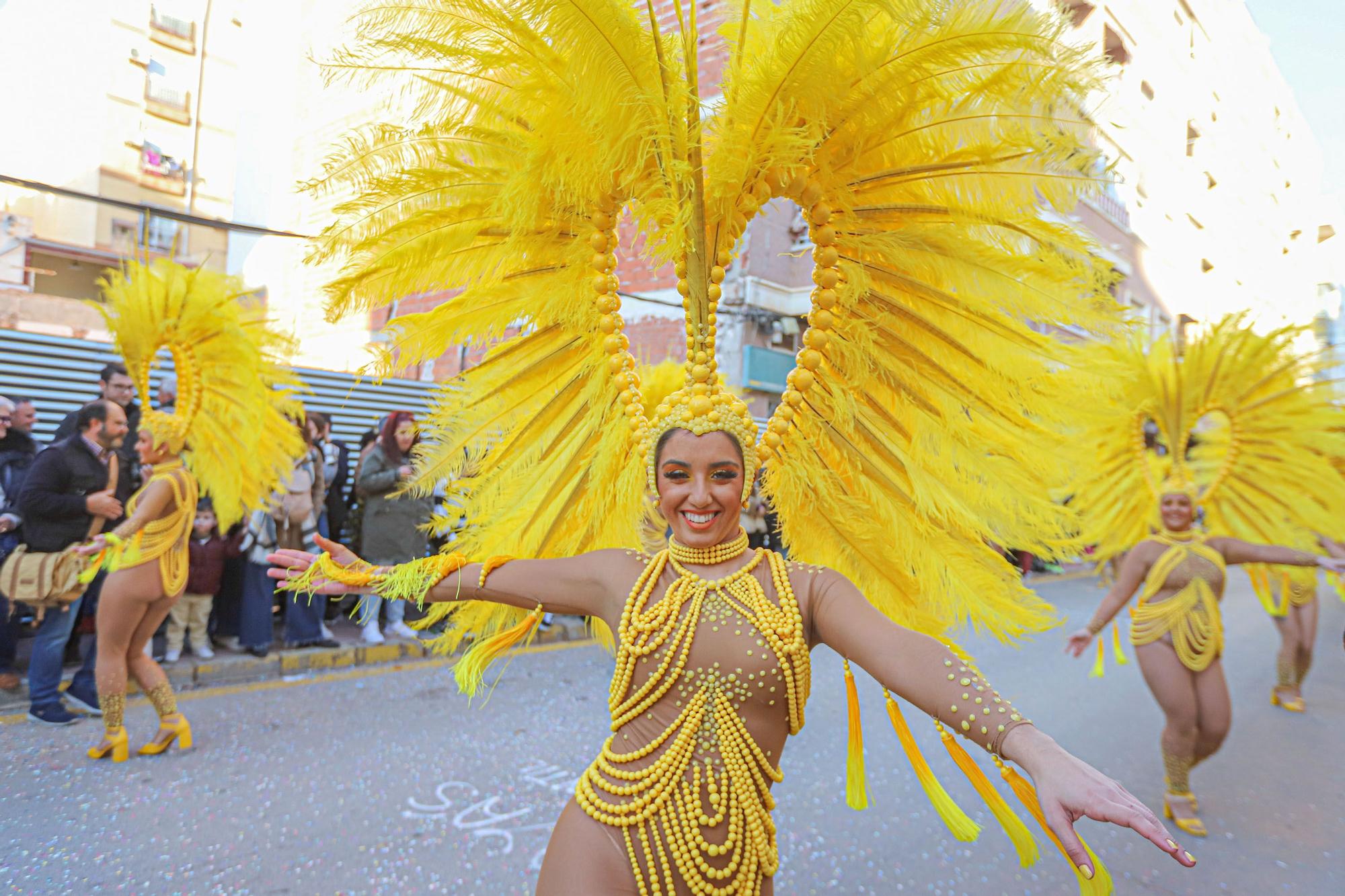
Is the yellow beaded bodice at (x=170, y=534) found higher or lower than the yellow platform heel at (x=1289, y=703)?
higher

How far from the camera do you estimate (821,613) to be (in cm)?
194

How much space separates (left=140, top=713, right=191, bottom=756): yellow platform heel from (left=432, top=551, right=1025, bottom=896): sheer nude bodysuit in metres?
3.56

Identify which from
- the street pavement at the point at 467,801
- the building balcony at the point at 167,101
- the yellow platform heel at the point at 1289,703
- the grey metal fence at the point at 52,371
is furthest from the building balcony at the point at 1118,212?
the building balcony at the point at 167,101

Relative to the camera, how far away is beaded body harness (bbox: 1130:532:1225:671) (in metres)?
4.43

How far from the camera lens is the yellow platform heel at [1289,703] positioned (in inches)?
263

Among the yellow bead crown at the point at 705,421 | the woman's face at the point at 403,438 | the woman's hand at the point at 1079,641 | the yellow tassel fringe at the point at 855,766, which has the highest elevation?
the yellow bead crown at the point at 705,421

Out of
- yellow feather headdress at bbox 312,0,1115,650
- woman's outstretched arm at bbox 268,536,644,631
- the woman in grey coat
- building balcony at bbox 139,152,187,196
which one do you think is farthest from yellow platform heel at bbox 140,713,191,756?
building balcony at bbox 139,152,187,196

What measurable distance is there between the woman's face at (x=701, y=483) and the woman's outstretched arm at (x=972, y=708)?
0.98 ft

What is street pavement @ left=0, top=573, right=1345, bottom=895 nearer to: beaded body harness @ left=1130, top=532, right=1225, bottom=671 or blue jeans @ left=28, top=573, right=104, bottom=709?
blue jeans @ left=28, top=573, right=104, bottom=709

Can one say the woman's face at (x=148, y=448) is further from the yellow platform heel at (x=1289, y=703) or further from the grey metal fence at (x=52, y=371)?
the yellow platform heel at (x=1289, y=703)

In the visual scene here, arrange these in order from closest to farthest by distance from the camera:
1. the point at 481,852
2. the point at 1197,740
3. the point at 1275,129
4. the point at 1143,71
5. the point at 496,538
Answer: the point at 496,538, the point at 481,852, the point at 1197,740, the point at 1143,71, the point at 1275,129

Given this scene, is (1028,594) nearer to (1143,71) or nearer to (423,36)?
(423,36)

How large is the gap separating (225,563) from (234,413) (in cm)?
221

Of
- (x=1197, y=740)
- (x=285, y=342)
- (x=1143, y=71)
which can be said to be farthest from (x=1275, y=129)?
(x=285, y=342)
